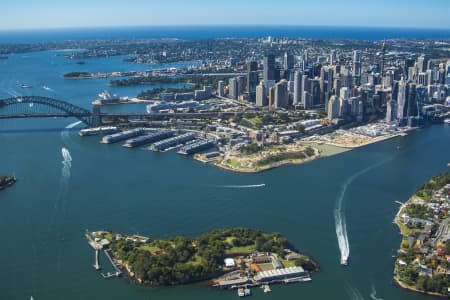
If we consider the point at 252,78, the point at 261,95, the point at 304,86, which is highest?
the point at 252,78

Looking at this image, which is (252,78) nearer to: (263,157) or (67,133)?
(67,133)

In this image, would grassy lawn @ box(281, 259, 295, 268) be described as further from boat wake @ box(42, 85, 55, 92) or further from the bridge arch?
boat wake @ box(42, 85, 55, 92)

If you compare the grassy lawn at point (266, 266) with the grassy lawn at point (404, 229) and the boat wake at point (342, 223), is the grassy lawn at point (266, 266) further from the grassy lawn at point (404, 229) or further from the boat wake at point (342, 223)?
the grassy lawn at point (404, 229)

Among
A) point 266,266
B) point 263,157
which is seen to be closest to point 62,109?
point 263,157

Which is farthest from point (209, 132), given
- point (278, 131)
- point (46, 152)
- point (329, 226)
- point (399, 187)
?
point (329, 226)

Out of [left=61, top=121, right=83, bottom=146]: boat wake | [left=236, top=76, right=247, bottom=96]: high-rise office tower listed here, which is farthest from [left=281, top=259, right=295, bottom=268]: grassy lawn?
[left=236, top=76, right=247, bottom=96]: high-rise office tower

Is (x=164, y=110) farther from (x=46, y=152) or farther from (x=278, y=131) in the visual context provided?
(x=46, y=152)
